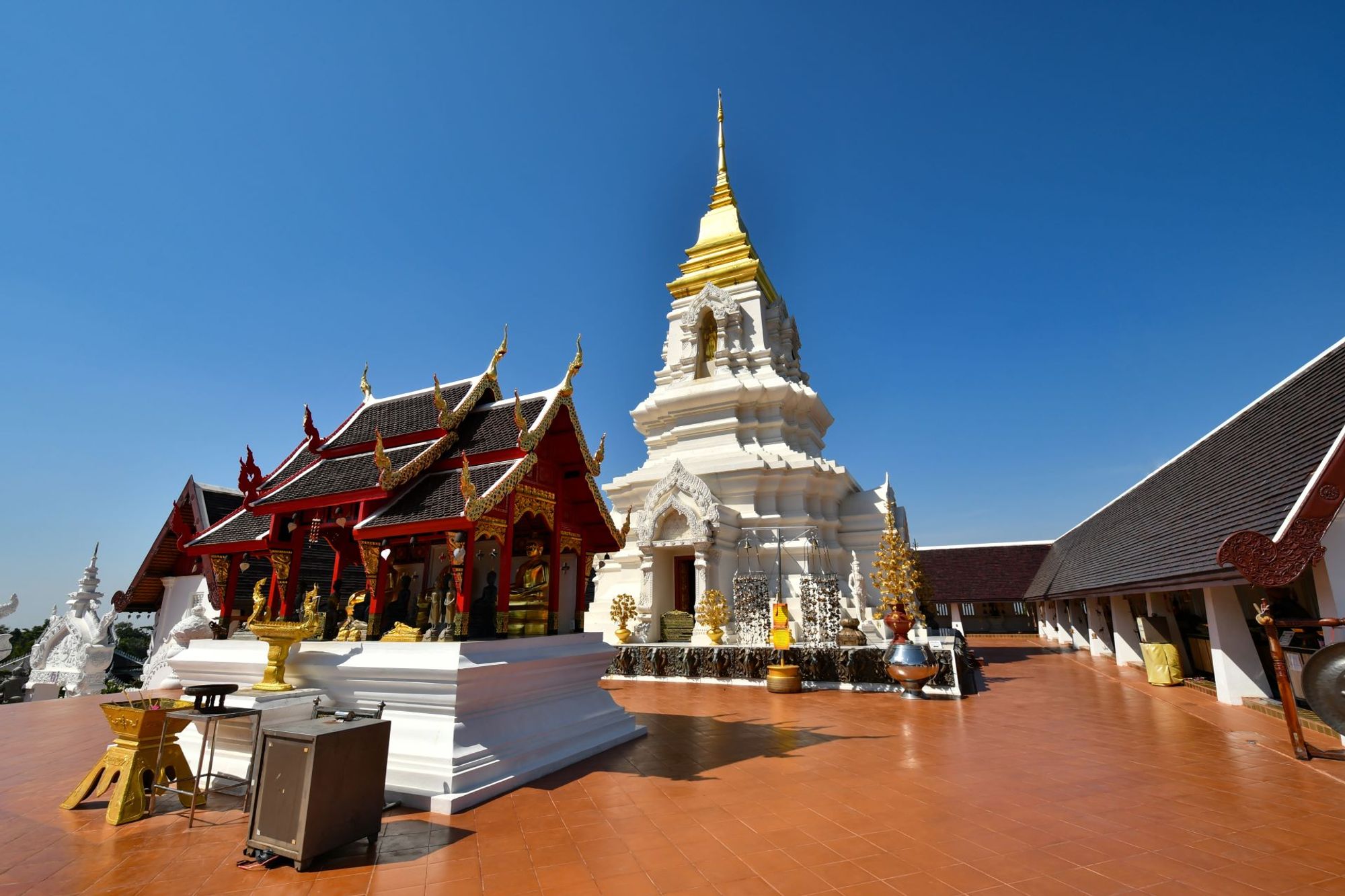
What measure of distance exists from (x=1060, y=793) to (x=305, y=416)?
28.0ft

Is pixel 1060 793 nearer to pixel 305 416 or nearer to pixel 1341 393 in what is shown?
pixel 1341 393

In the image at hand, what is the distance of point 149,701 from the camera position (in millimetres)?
4762

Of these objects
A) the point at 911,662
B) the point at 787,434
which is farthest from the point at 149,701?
the point at 787,434

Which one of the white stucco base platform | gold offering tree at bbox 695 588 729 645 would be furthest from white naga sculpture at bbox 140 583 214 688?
gold offering tree at bbox 695 588 729 645

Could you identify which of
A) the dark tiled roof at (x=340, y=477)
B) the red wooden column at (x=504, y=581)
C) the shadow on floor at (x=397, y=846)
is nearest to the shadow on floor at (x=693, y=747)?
the shadow on floor at (x=397, y=846)

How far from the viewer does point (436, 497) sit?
6133 mm

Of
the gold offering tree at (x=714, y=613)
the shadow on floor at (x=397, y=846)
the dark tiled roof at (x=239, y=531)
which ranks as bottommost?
the shadow on floor at (x=397, y=846)

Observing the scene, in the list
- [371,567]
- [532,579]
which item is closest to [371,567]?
[371,567]

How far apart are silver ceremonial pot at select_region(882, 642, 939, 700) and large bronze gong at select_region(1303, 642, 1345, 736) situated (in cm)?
506

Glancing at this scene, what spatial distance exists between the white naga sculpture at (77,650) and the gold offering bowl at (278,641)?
9.85m

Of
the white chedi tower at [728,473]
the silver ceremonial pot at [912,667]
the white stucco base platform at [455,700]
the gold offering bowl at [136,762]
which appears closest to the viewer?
the gold offering bowl at [136,762]

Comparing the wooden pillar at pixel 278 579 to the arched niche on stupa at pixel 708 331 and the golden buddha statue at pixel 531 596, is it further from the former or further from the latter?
the arched niche on stupa at pixel 708 331

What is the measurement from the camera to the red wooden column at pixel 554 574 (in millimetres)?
7105

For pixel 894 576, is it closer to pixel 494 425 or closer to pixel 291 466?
pixel 494 425
